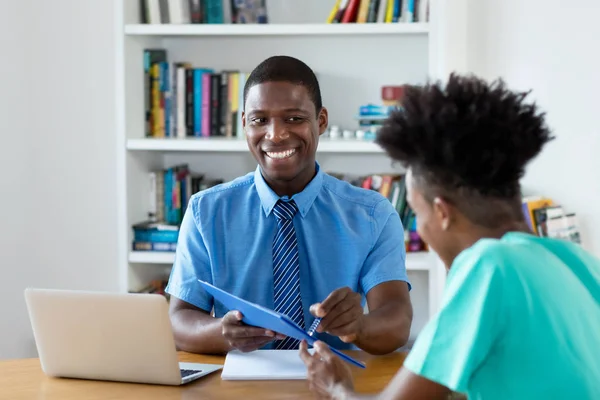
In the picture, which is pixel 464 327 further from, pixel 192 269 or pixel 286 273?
pixel 192 269

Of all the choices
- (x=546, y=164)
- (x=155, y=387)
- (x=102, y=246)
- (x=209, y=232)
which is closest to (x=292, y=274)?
(x=209, y=232)

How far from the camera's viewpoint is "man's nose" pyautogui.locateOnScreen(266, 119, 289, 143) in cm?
200

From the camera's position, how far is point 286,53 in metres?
3.39

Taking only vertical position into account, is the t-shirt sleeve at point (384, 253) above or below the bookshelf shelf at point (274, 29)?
below

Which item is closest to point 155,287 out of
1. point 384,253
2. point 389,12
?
point 389,12

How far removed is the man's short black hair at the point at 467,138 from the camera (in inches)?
46.1

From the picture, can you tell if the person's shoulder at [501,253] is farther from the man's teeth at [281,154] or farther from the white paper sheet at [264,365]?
the man's teeth at [281,154]

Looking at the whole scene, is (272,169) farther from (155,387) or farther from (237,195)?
(155,387)

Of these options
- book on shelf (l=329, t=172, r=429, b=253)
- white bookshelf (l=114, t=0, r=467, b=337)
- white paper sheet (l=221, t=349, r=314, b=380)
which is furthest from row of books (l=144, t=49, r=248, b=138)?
white paper sheet (l=221, t=349, r=314, b=380)

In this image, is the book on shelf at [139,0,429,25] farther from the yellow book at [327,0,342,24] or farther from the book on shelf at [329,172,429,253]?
the book on shelf at [329,172,429,253]

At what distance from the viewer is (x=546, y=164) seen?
292 cm

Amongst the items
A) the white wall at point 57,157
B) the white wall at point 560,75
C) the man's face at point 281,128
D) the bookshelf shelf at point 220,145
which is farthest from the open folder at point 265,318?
the white wall at point 57,157

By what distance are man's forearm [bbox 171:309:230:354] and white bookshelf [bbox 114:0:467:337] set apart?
1.30m

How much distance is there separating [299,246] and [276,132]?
0.91ft
